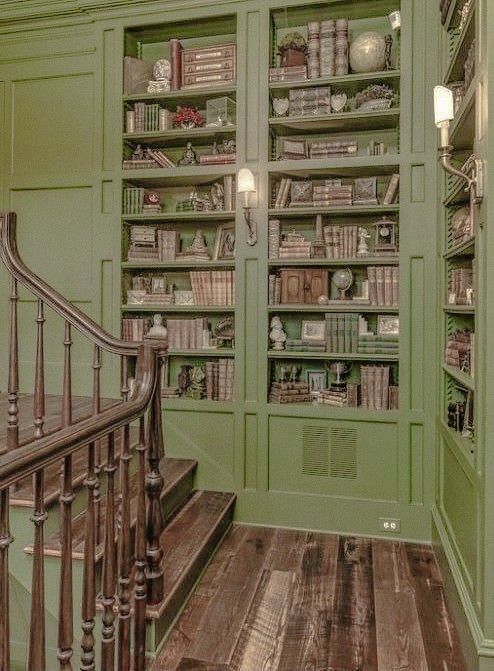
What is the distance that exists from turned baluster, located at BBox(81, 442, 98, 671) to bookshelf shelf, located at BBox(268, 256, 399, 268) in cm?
215

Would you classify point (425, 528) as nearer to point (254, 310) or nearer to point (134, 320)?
point (254, 310)

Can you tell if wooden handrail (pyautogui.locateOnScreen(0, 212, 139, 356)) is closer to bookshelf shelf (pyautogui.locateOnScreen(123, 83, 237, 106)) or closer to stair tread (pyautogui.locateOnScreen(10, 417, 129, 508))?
stair tread (pyautogui.locateOnScreen(10, 417, 129, 508))

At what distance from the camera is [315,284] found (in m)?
3.35

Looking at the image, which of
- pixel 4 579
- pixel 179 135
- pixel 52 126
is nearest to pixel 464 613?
pixel 4 579

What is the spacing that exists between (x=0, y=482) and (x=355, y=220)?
2.96 metres

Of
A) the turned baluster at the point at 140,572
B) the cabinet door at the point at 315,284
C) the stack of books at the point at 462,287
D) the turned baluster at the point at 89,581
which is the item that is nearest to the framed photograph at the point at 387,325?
the cabinet door at the point at 315,284

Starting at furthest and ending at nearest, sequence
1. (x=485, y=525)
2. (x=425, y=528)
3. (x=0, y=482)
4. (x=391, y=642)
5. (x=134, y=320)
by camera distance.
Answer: (x=134, y=320)
(x=425, y=528)
(x=391, y=642)
(x=485, y=525)
(x=0, y=482)

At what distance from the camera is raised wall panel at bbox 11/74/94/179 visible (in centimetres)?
370

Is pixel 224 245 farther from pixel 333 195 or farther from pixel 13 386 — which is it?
pixel 13 386

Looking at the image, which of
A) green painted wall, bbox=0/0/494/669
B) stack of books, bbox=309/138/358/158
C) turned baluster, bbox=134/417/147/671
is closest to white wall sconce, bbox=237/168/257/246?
green painted wall, bbox=0/0/494/669

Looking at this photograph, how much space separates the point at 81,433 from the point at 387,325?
2.38 m

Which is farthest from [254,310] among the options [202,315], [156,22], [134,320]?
[156,22]

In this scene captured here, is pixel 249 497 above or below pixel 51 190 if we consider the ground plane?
below

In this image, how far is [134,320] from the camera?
11.8ft
